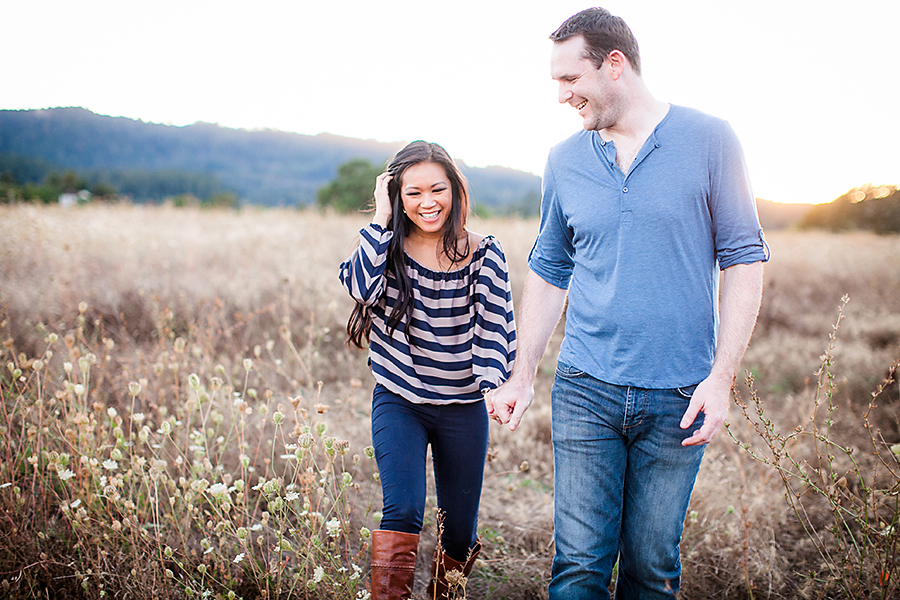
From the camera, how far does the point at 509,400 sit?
6.77ft

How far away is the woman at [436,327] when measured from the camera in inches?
88.2

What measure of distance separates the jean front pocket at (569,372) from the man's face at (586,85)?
0.86 m

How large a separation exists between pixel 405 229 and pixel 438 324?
50 centimetres

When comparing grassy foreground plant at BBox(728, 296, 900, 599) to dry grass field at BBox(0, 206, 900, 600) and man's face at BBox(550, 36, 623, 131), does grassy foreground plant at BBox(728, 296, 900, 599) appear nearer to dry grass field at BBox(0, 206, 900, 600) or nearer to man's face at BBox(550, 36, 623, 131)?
dry grass field at BBox(0, 206, 900, 600)

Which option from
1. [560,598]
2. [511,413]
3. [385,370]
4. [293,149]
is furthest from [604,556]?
[293,149]

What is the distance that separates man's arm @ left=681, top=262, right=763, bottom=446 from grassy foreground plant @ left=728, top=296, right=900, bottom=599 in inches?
5.1

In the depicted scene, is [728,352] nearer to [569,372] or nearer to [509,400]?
[569,372]

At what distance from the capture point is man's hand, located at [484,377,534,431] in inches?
80.4

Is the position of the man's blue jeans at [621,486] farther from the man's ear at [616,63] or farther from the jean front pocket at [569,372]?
the man's ear at [616,63]

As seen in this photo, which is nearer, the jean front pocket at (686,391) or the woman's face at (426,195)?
the jean front pocket at (686,391)

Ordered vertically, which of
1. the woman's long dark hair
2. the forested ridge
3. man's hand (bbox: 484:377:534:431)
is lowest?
man's hand (bbox: 484:377:534:431)

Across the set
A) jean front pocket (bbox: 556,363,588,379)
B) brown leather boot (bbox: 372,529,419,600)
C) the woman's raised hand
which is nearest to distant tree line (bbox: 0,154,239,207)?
the woman's raised hand

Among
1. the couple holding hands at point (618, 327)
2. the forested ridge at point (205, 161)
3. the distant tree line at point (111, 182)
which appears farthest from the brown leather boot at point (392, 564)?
the distant tree line at point (111, 182)

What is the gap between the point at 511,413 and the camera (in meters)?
2.06
